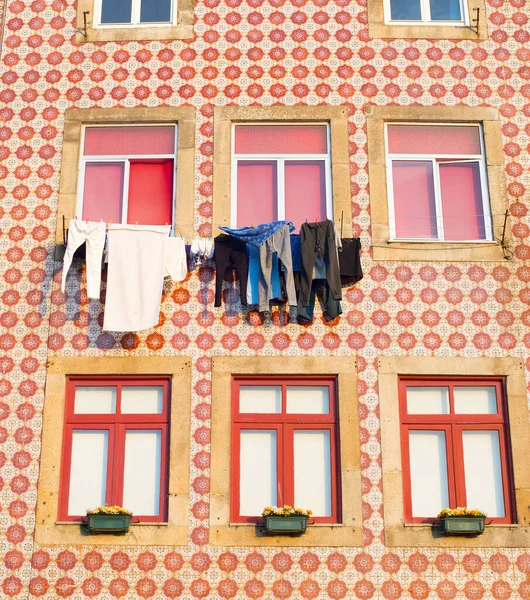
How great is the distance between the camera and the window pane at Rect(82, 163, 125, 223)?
1549 centimetres

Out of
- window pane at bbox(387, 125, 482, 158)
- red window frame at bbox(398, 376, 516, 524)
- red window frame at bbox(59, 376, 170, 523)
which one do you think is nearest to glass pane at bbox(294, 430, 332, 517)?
red window frame at bbox(398, 376, 516, 524)

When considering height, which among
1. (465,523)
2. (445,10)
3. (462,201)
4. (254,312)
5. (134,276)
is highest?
(445,10)

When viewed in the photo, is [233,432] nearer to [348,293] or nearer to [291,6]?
[348,293]

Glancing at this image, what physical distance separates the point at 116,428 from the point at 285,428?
7.46 ft

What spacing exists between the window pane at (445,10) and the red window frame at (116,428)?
274 inches

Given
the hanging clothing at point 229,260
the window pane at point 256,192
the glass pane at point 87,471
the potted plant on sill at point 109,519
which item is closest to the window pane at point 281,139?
the window pane at point 256,192

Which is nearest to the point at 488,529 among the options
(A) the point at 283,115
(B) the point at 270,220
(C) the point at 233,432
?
(C) the point at 233,432

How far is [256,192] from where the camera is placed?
611 inches

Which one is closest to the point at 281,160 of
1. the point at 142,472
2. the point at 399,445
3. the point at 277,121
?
the point at 277,121

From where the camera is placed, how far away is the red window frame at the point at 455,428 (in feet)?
46.0

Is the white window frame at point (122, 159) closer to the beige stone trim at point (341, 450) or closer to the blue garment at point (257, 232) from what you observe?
the blue garment at point (257, 232)

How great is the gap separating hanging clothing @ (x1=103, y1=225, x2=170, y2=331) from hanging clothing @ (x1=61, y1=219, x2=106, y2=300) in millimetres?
153

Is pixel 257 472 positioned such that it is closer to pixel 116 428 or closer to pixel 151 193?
pixel 116 428

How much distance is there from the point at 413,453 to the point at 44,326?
17.4 ft
